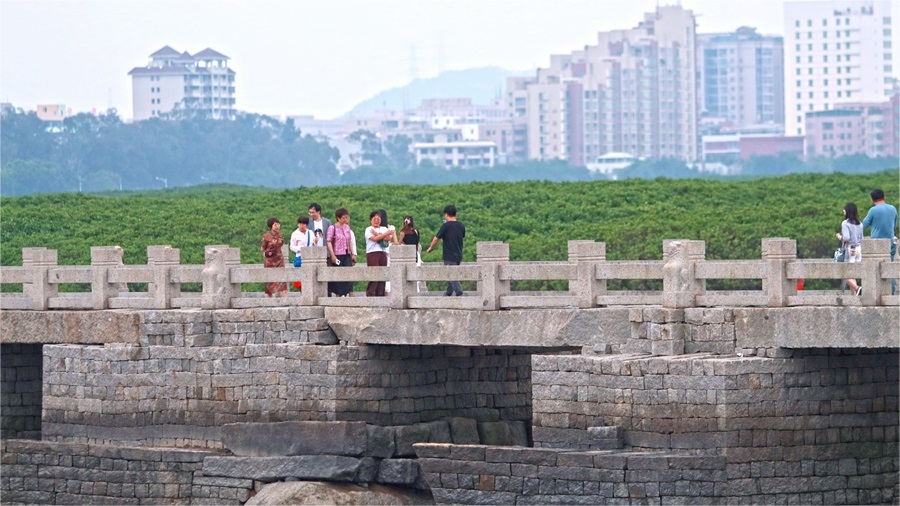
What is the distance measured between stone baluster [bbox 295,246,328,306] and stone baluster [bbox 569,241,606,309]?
3.66 m

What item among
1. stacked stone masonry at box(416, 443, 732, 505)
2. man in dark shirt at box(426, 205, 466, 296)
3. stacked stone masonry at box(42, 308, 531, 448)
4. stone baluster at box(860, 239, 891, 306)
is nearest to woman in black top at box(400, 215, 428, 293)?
man in dark shirt at box(426, 205, 466, 296)

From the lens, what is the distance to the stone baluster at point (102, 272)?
2505cm

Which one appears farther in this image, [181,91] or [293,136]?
[181,91]

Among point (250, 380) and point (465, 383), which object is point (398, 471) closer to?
point (465, 383)

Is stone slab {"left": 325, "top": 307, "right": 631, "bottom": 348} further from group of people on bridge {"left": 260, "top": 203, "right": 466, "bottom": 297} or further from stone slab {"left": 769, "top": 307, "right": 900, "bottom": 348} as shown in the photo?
stone slab {"left": 769, "top": 307, "right": 900, "bottom": 348}

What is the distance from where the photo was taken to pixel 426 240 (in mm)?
38125

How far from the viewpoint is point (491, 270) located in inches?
869

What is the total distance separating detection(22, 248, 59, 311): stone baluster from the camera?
84.0ft

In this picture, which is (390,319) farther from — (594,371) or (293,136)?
(293,136)

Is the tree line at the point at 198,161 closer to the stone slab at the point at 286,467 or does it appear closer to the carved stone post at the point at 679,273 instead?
the stone slab at the point at 286,467

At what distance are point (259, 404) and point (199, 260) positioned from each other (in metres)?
12.4

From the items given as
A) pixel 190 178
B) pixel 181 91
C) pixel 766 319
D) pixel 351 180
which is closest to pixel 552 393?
pixel 766 319

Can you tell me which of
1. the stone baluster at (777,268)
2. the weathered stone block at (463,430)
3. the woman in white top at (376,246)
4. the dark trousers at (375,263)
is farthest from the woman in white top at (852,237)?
the dark trousers at (375,263)

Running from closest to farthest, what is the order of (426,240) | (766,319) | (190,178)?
(766,319)
(426,240)
(190,178)
